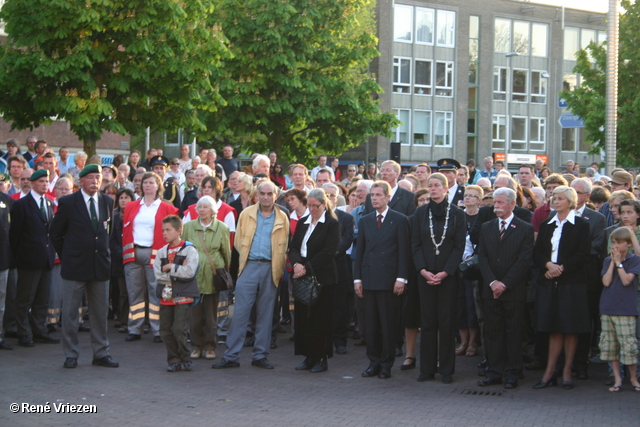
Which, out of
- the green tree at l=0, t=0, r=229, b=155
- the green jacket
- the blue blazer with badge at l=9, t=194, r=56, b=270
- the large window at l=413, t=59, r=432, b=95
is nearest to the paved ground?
the green jacket

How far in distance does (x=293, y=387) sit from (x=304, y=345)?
94 cm

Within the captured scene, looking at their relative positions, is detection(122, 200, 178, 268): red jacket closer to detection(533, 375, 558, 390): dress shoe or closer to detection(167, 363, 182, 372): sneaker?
detection(167, 363, 182, 372): sneaker

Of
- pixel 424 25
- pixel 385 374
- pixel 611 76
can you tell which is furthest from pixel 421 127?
pixel 385 374

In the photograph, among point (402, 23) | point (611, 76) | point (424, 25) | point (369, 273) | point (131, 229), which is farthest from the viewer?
point (424, 25)

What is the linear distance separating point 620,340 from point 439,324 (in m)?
1.94

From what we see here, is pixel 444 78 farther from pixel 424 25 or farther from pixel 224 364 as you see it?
pixel 224 364

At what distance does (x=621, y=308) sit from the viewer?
30.4 feet

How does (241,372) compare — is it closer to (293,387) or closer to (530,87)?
(293,387)

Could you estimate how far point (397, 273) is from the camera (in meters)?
9.88

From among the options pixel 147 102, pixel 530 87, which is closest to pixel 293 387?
pixel 147 102

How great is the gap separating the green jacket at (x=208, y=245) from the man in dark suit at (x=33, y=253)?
224cm

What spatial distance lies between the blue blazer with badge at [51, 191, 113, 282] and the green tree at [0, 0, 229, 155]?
37.3 feet

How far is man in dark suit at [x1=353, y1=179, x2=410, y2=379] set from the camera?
9.84 m

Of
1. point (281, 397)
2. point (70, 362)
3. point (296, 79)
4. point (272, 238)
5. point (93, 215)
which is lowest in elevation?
point (281, 397)
